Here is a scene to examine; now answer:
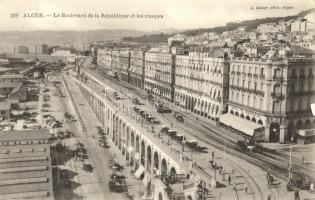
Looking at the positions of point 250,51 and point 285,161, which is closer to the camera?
point 285,161

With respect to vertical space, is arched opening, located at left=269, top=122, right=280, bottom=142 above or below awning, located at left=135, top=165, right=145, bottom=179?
above

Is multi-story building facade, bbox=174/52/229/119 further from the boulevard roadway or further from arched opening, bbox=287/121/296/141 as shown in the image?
arched opening, bbox=287/121/296/141

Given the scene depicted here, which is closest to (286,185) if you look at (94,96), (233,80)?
(233,80)

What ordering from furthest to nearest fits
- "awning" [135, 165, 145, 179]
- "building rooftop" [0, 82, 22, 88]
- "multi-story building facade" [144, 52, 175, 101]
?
1. "building rooftop" [0, 82, 22, 88]
2. "multi-story building facade" [144, 52, 175, 101]
3. "awning" [135, 165, 145, 179]

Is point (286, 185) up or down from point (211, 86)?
down

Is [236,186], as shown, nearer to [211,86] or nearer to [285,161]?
[285,161]

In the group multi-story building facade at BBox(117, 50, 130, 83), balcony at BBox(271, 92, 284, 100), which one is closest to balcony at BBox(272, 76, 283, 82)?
balcony at BBox(271, 92, 284, 100)
